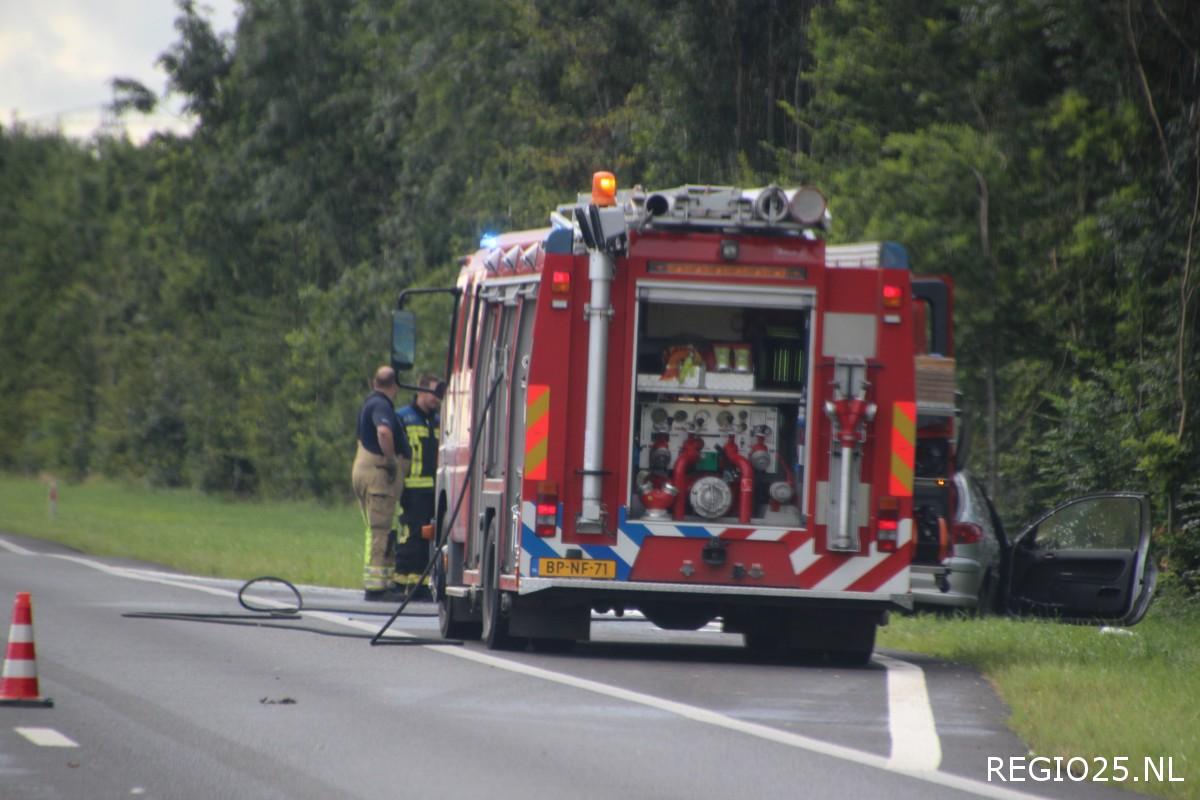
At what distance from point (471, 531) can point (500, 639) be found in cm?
111

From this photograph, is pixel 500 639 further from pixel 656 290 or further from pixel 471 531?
pixel 656 290

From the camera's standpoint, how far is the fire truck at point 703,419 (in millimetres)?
13633

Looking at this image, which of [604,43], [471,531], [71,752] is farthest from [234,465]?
[71,752]

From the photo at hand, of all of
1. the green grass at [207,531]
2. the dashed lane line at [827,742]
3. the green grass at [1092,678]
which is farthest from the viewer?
the green grass at [207,531]

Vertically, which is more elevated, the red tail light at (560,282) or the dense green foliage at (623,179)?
the dense green foliage at (623,179)

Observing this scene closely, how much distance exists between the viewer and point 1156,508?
2145 cm

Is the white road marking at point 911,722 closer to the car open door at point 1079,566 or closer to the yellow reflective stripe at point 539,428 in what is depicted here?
the car open door at point 1079,566

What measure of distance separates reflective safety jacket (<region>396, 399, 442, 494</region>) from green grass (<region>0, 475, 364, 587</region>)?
3039mm

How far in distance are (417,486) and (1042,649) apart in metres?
6.59

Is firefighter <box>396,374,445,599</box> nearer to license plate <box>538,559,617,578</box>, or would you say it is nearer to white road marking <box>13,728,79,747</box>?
license plate <box>538,559,617,578</box>

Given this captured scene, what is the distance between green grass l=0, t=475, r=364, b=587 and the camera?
25.2 meters

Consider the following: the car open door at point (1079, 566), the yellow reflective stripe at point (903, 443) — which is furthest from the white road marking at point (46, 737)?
the car open door at point (1079, 566)

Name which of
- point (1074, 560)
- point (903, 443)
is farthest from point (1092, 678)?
point (1074, 560)

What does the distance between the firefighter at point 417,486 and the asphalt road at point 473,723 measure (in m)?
3.62
